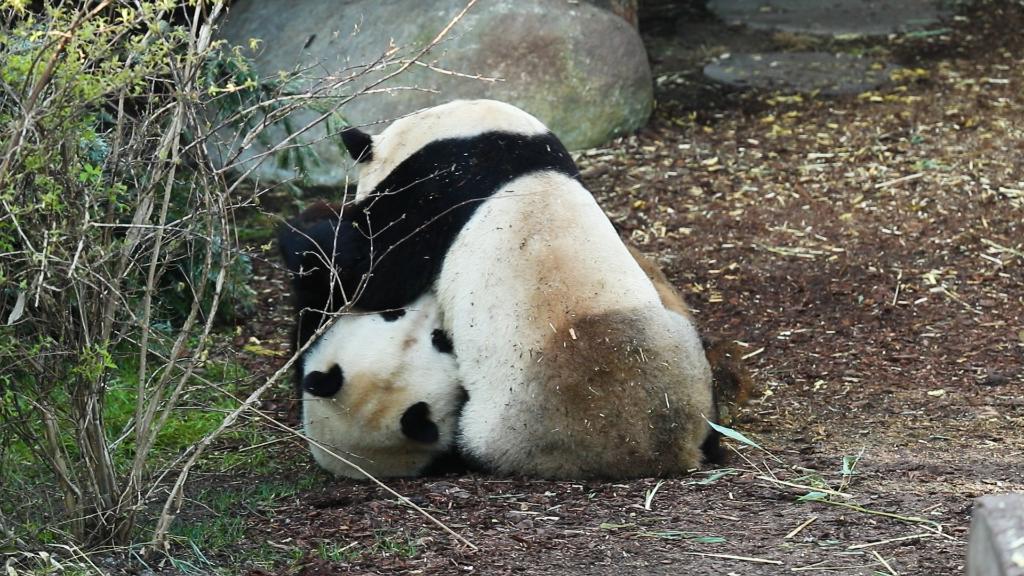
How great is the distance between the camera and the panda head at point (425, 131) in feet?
15.5

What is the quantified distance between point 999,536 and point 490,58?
636cm

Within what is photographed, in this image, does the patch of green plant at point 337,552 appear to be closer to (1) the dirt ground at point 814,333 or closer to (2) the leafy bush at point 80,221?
(1) the dirt ground at point 814,333

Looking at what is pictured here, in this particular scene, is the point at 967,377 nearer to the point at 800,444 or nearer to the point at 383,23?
the point at 800,444

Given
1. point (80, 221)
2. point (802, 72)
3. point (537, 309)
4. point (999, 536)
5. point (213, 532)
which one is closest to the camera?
point (999, 536)

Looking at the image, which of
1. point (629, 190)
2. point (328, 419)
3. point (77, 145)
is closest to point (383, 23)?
point (629, 190)

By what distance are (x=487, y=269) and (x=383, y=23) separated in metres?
4.70

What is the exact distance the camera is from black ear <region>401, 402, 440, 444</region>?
4.52 m

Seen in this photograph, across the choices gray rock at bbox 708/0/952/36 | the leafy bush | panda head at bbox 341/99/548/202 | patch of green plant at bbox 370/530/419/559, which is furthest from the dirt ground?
panda head at bbox 341/99/548/202

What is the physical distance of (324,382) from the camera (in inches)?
178

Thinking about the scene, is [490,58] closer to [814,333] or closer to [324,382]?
[814,333]

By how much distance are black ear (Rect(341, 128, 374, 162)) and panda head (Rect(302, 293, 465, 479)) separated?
2.17 feet

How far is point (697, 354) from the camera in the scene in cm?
457

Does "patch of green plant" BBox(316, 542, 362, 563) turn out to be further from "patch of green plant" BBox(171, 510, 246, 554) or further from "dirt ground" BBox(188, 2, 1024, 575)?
"patch of green plant" BBox(171, 510, 246, 554)

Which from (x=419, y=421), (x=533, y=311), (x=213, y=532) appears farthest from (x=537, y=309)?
(x=213, y=532)
